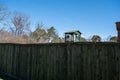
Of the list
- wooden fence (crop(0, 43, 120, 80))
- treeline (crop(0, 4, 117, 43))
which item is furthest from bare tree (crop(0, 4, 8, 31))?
wooden fence (crop(0, 43, 120, 80))

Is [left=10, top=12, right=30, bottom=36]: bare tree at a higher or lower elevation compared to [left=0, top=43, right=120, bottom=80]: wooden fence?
higher

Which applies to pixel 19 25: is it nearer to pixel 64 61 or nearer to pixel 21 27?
pixel 21 27

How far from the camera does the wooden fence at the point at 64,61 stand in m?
5.02

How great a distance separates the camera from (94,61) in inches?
211

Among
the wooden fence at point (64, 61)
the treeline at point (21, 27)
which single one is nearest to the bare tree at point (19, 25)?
the treeline at point (21, 27)

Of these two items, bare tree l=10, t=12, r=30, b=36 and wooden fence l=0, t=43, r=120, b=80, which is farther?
bare tree l=10, t=12, r=30, b=36

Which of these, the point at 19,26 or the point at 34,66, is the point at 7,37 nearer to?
the point at 19,26

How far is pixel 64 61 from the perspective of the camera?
6.30 m

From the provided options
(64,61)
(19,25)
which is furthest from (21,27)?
(64,61)

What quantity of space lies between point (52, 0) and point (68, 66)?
369 inches

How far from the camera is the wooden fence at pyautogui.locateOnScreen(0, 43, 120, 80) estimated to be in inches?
198

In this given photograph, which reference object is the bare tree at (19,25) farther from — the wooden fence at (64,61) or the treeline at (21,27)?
the wooden fence at (64,61)

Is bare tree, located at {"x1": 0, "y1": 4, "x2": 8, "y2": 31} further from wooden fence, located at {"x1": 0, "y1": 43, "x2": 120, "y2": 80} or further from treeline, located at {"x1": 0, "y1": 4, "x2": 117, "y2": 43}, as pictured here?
wooden fence, located at {"x1": 0, "y1": 43, "x2": 120, "y2": 80}

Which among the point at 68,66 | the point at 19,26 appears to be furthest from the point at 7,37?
the point at 68,66
